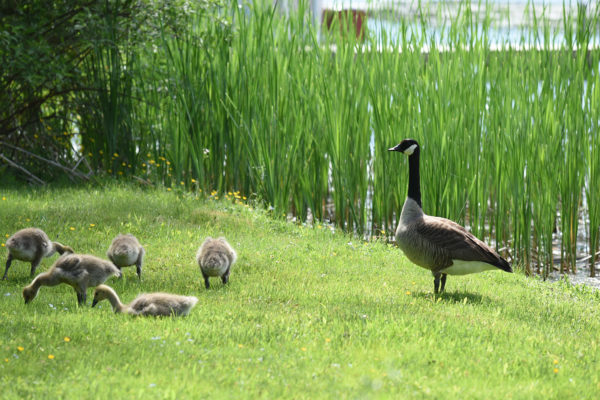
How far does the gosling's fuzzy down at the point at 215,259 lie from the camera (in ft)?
26.6

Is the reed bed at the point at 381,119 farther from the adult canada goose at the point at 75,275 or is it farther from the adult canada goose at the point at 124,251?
the adult canada goose at the point at 75,275

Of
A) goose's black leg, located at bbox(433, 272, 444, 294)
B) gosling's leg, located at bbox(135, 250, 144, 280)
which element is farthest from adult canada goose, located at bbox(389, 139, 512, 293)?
gosling's leg, located at bbox(135, 250, 144, 280)

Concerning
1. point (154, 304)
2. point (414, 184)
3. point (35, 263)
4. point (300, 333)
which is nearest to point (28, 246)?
point (35, 263)

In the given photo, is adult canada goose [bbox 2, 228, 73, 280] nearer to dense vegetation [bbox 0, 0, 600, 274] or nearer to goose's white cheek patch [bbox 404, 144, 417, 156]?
goose's white cheek patch [bbox 404, 144, 417, 156]

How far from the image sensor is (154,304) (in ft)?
23.5

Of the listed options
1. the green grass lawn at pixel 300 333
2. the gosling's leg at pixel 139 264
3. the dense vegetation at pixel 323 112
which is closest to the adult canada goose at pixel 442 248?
the green grass lawn at pixel 300 333

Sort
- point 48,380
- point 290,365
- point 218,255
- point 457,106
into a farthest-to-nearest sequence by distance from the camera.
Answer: point 457,106
point 218,255
point 290,365
point 48,380

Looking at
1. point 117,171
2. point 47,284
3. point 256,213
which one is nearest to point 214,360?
point 47,284

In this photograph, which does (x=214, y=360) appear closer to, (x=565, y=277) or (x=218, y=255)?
(x=218, y=255)

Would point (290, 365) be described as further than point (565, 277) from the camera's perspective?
No

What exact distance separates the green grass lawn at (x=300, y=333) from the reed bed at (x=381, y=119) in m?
1.89

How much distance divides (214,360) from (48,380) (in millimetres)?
1236

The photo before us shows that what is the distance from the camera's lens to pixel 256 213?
1234cm

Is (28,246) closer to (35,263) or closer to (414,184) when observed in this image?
(35,263)
